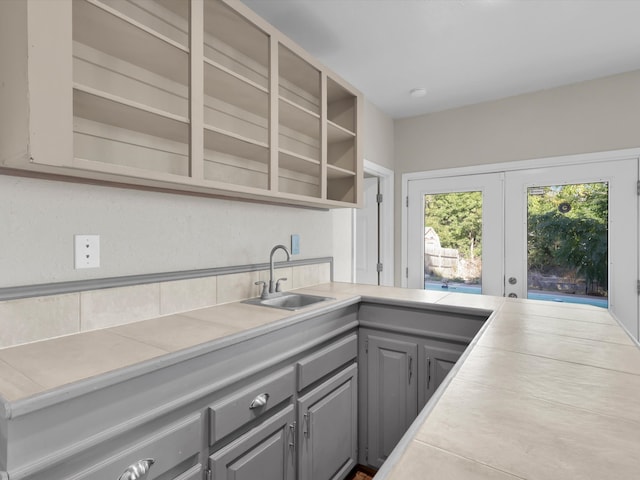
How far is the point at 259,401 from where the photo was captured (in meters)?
1.29

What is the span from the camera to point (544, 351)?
3.51 feet

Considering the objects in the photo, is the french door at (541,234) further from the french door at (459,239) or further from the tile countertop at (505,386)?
Answer: the tile countertop at (505,386)

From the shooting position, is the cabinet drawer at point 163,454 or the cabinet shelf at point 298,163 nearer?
the cabinet drawer at point 163,454

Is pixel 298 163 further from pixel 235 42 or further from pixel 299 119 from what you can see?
pixel 235 42

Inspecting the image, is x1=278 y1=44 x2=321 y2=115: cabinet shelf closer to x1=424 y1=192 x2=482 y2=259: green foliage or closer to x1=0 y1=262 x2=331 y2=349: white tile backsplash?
x1=0 y1=262 x2=331 y2=349: white tile backsplash

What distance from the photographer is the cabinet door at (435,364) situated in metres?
1.76

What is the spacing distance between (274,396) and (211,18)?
1.59m

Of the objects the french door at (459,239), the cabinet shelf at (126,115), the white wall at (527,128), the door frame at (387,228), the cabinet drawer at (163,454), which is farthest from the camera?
the door frame at (387,228)

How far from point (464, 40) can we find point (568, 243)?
5.81 feet

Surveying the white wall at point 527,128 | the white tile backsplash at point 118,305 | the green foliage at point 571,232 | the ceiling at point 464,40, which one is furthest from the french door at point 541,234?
the white tile backsplash at point 118,305

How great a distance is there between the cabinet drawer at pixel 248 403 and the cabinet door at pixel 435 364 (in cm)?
76

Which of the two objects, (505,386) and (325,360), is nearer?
(505,386)

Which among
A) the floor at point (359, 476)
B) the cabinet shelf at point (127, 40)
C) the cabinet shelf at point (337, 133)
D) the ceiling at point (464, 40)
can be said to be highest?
the ceiling at point (464, 40)

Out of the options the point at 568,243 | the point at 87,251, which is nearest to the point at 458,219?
the point at 568,243
